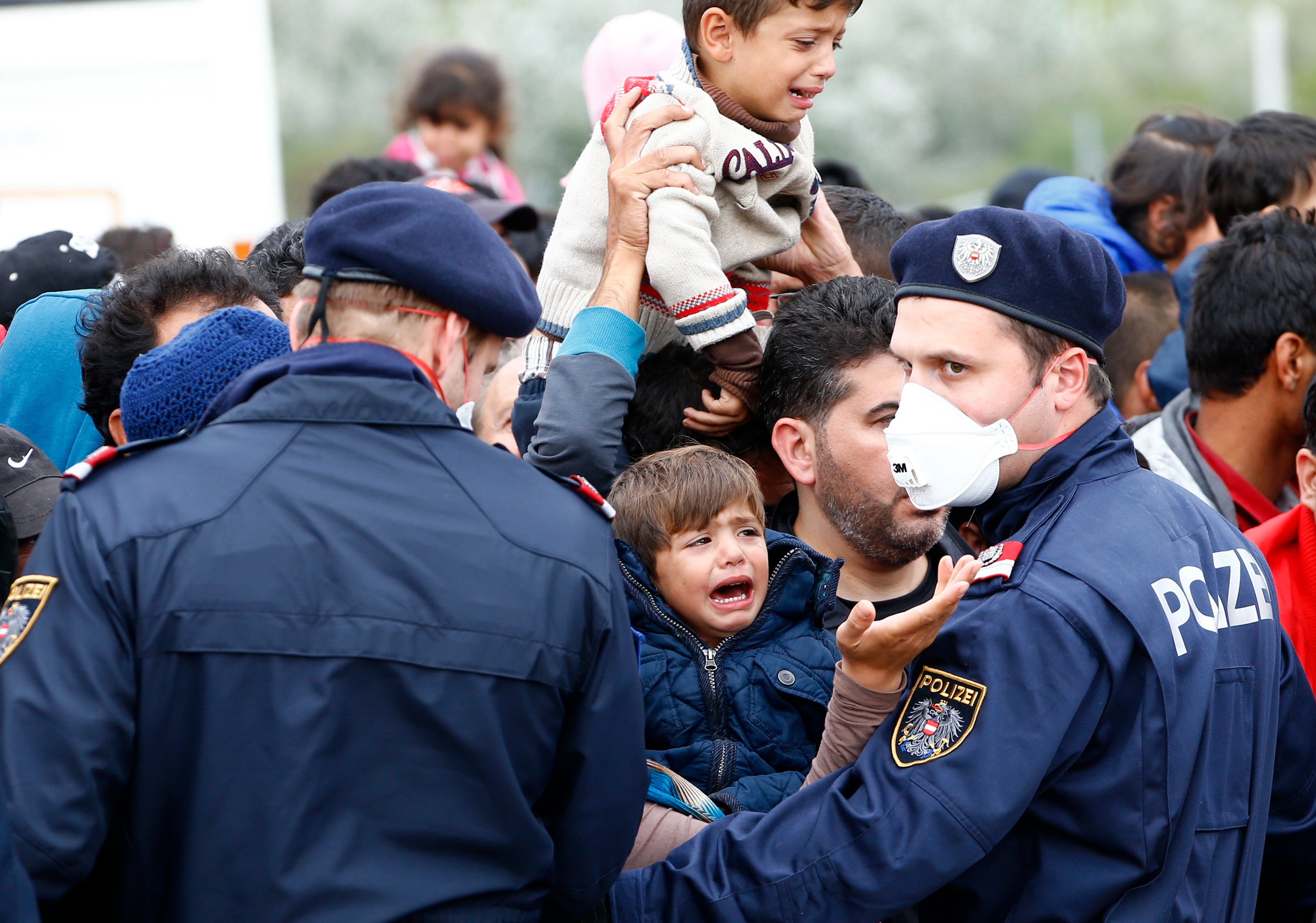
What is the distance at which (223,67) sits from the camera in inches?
290

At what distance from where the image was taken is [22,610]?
1.97m

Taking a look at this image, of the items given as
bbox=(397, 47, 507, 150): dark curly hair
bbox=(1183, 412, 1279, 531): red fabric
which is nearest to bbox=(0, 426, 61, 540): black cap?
bbox=(1183, 412, 1279, 531): red fabric

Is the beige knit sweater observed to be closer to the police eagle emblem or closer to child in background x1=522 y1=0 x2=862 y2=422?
child in background x1=522 y1=0 x2=862 y2=422

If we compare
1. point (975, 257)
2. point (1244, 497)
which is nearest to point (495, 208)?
point (1244, 497)

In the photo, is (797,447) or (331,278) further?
(797,447)

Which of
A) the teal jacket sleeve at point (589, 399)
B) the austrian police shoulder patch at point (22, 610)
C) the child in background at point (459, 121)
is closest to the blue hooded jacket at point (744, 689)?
the teal jacket sleeve at point (589, 399)

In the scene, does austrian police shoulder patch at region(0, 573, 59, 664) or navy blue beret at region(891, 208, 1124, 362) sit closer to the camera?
austrian police shoulder patch at region(0, 573, 59, 664)

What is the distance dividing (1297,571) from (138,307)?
286cm

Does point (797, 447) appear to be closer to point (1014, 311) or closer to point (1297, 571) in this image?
point (1014, 311)

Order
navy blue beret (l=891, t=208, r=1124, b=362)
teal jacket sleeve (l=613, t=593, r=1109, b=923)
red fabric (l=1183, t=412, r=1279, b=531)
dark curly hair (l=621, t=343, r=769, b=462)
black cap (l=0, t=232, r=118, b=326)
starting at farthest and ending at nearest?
1. black cap (l=0, t=232, r=118, b=326)
2. red fabric (l=1183, t=412, r=1279, b=531)
3. dark curly hair (l=621, t=343, r=769, b=462)
4. navy blue beret (l=891, t=208, r=1124, b=362)
5. teal jacket sleeve (l=613, t=593, r=1109, b=923)

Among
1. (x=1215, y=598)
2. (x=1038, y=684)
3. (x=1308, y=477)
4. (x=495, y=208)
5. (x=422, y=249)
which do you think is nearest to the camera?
(x=422, y=249)

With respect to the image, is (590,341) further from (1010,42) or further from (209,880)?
(1010,42)

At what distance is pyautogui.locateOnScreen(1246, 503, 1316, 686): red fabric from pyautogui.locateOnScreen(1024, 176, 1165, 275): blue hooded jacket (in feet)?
7.91

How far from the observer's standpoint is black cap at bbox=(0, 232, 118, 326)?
4480 millimetres
